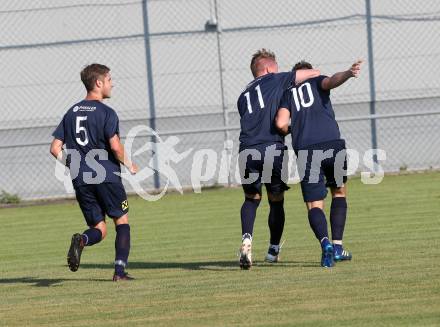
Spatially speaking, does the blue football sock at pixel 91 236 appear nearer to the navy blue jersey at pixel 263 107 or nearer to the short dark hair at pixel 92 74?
the short dark hair at pixel 92 74

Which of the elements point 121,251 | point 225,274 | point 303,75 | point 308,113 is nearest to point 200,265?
point 225,274

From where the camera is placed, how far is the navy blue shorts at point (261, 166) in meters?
10.2

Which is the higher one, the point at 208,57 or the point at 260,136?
the point at 208,57

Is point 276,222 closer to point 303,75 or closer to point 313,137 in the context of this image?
point 313,137

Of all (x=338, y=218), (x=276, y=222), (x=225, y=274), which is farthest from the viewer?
(x=276, y=222)

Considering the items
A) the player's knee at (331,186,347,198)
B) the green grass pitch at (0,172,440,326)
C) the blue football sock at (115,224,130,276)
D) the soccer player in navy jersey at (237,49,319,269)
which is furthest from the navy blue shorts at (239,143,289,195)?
the blue football sock at (115,224,130,276)

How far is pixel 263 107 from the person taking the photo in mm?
10188

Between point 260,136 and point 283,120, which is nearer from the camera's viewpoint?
point 283,120

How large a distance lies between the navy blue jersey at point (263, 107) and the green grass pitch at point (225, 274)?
1160 mm

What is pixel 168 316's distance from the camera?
7.73 m

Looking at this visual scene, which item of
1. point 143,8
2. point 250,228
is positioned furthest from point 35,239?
point 143,8

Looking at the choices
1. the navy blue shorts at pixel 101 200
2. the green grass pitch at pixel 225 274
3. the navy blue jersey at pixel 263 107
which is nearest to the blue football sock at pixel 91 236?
the navy blue shorts at pixel 101 200

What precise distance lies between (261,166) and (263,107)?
1.71 feet

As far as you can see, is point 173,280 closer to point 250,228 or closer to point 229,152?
point 250,228
